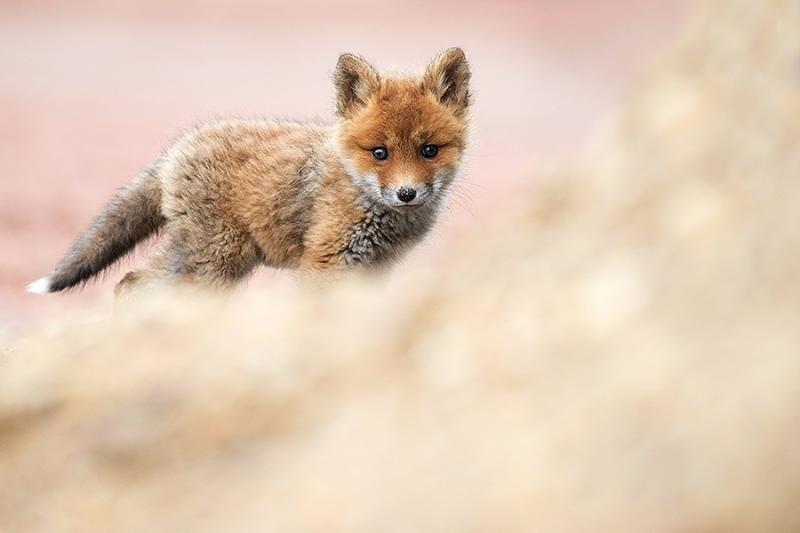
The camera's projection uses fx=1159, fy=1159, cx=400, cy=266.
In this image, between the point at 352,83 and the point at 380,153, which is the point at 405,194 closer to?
the point at 380,153

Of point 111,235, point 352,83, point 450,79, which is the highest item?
point 450,79

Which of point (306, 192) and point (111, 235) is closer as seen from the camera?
point (306, 192)

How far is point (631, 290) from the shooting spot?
2.73 meters

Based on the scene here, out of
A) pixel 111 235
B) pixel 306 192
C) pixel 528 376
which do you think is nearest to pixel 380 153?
pixel 306 192

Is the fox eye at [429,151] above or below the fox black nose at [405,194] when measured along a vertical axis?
above

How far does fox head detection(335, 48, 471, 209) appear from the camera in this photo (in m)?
5.75

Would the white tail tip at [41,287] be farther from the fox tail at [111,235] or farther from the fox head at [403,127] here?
the fox head at [403,127]

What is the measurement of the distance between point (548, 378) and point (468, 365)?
219 millimetres

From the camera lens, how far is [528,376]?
8.90 feet

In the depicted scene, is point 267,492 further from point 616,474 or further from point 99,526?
point 616,474

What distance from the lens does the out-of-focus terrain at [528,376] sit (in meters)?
2.42

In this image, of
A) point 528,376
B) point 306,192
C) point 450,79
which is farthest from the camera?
point 450,79

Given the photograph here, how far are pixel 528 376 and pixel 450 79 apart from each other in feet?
12.0

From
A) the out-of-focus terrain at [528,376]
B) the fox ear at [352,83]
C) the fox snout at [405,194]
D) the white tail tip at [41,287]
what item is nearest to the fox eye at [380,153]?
the fox snout at [405,194]
